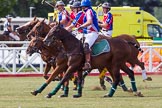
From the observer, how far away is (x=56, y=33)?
19.9 metres

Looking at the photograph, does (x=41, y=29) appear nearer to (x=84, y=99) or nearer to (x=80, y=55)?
(x=80, y=55)

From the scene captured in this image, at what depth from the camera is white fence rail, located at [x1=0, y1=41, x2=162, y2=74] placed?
3125cm

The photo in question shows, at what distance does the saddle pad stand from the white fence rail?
10977 millimetres

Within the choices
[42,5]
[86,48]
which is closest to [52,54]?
[86,48]

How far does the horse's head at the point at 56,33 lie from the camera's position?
19.9 meters

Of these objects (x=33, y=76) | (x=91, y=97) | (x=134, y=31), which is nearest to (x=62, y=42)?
(x=91, y=97)

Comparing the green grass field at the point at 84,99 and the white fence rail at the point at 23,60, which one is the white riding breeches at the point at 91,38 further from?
the white fence rail at the point at 23,60

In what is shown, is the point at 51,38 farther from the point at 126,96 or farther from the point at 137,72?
the point at 137,72

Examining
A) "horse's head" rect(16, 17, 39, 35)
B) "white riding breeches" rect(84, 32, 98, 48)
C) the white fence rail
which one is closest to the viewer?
"white riding breeches" rect(84, 32, 98, 48)

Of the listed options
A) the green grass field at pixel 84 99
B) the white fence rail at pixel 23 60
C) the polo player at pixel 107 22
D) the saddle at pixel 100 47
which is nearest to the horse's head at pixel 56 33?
the saddle at pixel 100 47

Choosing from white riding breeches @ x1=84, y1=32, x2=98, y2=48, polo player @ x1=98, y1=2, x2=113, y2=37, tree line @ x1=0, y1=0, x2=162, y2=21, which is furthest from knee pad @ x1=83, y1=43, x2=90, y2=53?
tree line @ x1=0, y1=0, x2=162, y2=21

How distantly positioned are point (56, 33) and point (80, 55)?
83 centimetres

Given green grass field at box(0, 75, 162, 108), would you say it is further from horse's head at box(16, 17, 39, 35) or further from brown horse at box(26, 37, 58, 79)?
horse's head at box(16, 17, 39, 35)

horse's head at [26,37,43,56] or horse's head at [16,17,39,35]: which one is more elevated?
horse's head at [16,17,39,35]
